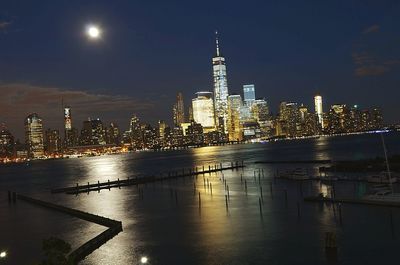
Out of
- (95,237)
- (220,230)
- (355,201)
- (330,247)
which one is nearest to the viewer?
(330,247)

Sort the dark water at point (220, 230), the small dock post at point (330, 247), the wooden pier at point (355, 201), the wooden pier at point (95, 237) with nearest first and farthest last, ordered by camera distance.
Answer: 1. the small dock post at point (330, 247)
2. the dark water at point (220, 230)
3. the wooden pier at point (95, 237)
4. the wooden pier at point (355, 201)

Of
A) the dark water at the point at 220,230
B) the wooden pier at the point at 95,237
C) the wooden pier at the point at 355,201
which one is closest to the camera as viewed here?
the dark water at the point at 220,230

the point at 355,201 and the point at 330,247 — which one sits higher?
the point at 355,201

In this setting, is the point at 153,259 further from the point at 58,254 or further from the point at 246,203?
the point at 246,203

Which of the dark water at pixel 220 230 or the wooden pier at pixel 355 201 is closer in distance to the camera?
the dark water at pixel 220 230

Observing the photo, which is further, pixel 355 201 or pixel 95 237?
pixel 355 201

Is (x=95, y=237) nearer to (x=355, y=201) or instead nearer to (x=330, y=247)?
(x=330, y=247)

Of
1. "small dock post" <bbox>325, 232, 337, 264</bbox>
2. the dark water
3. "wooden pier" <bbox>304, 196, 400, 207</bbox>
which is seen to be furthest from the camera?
"wooden pier" <bbox>304, 196, 400, 207</bbox>

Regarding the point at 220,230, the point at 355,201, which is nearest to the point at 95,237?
the point at 220,230

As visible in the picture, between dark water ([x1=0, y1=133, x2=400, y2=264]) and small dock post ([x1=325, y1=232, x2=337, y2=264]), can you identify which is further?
dark water ([x1=0, y1=133, x2=400, y2=264])

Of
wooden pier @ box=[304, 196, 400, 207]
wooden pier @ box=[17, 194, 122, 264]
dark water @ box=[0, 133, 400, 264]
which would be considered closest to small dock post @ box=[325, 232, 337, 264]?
dark water @ box=[0, 133, 400, 264]

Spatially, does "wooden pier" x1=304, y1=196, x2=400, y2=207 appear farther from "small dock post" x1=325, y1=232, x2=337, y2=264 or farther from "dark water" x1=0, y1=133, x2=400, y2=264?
"small dock post" x1=325, y1=232, x2=337, y2=264

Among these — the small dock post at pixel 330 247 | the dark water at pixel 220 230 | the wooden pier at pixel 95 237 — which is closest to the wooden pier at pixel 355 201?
the dark water at pixel 220 230

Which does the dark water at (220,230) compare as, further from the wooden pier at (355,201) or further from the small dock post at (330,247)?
the wooden pier at (355,201)
